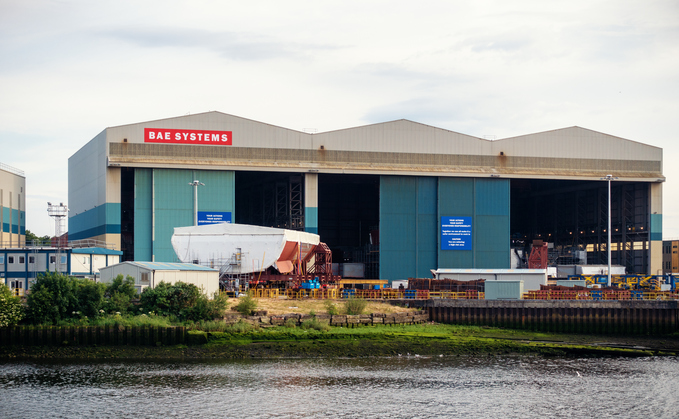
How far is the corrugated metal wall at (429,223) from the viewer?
274ft

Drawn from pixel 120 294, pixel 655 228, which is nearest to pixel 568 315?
pixel 120 294

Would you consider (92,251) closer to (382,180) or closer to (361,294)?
(361,294)

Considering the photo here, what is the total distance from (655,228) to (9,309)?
239 feet

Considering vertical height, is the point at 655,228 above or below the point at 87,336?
above

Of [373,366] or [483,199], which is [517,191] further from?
[373,366]

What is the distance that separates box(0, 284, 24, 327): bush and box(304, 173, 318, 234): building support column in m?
39.9

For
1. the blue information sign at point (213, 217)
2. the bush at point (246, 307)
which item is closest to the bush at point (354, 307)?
the bush at point (246, 307)

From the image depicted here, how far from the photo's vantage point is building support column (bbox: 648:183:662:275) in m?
89.2

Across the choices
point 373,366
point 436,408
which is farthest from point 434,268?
point 436,408

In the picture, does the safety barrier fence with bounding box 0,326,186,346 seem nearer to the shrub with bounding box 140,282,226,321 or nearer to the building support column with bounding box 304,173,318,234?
the shrub with bounding box 140,282,226,321

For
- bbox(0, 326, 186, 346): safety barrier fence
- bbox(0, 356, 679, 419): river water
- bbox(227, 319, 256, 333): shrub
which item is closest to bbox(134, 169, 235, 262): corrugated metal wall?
bbox(227, 319, 256, 333): shrub

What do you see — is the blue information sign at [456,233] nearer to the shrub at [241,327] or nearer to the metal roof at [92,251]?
the metal roof at [92,251]

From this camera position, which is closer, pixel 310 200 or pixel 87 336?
pixel 87 336

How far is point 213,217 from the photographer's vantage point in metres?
78.1
